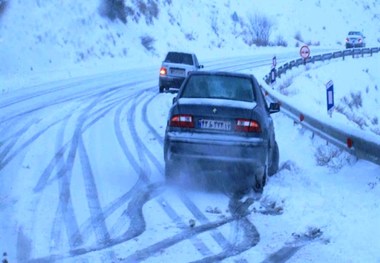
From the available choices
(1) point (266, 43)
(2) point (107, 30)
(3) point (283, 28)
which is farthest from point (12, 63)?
(3) point (283, 28)

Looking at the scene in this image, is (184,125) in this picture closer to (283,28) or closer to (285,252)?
(285,252)

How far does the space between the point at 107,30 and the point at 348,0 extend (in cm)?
5567

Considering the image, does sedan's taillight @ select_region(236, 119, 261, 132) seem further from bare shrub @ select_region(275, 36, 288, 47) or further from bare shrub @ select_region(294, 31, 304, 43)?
bare shrub @ select_region(294, 31, 304, 43)

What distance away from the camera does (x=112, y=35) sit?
117ft

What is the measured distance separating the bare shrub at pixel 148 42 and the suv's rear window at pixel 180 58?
16.0m

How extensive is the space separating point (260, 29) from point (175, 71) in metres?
39.6

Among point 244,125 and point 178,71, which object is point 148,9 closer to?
point 178,71

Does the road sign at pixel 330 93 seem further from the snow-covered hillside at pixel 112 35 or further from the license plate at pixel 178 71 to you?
the snow-covered hillside at pixel 112 35

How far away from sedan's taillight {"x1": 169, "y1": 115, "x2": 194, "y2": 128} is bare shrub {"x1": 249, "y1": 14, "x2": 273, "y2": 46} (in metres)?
48.2

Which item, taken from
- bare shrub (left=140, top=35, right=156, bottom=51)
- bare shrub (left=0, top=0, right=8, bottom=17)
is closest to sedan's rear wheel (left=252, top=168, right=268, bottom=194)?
bare shrub (left=0, top=0, right=8, bottom=17)

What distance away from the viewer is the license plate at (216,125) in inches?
309

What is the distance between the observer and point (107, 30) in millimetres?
35719

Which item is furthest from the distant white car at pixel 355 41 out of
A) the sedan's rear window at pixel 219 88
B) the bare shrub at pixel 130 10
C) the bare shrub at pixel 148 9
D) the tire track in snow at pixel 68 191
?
the sedan's rear window at pixel 219 88

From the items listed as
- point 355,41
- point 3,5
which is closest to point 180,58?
point 3,5
